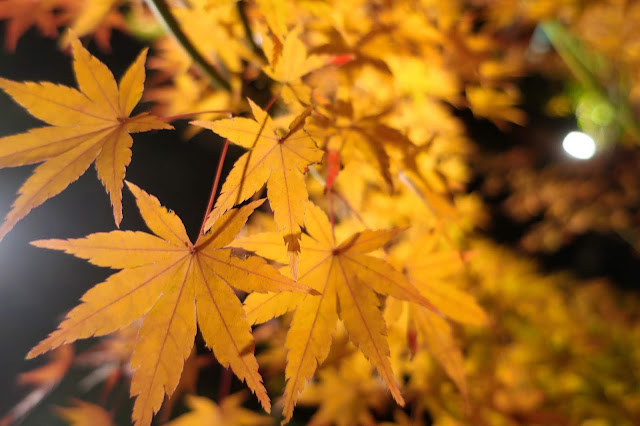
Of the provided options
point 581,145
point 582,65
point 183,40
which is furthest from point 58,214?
point 581,145

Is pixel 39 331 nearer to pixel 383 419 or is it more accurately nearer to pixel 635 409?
pixel 383 419

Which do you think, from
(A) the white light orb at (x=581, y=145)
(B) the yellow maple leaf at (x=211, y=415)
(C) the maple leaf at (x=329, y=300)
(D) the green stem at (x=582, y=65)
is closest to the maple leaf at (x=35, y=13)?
(C) the maple leaf at (x=329, y=300)

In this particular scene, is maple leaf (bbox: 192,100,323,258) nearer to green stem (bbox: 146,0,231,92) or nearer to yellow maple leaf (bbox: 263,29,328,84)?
yellow maple leaf (bbox: 263,29,328,84)

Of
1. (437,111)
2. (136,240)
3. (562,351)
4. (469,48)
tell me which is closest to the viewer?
(136,240)

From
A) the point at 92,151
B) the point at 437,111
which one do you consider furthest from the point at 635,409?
the point at 92,151

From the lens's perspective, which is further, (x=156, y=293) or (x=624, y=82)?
(x=624, y=82)

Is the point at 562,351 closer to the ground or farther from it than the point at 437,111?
closer to the ground

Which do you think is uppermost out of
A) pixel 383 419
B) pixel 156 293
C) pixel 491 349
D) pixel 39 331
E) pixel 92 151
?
pixel 92 151

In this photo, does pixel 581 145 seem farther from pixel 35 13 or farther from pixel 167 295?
pixel 35 13
